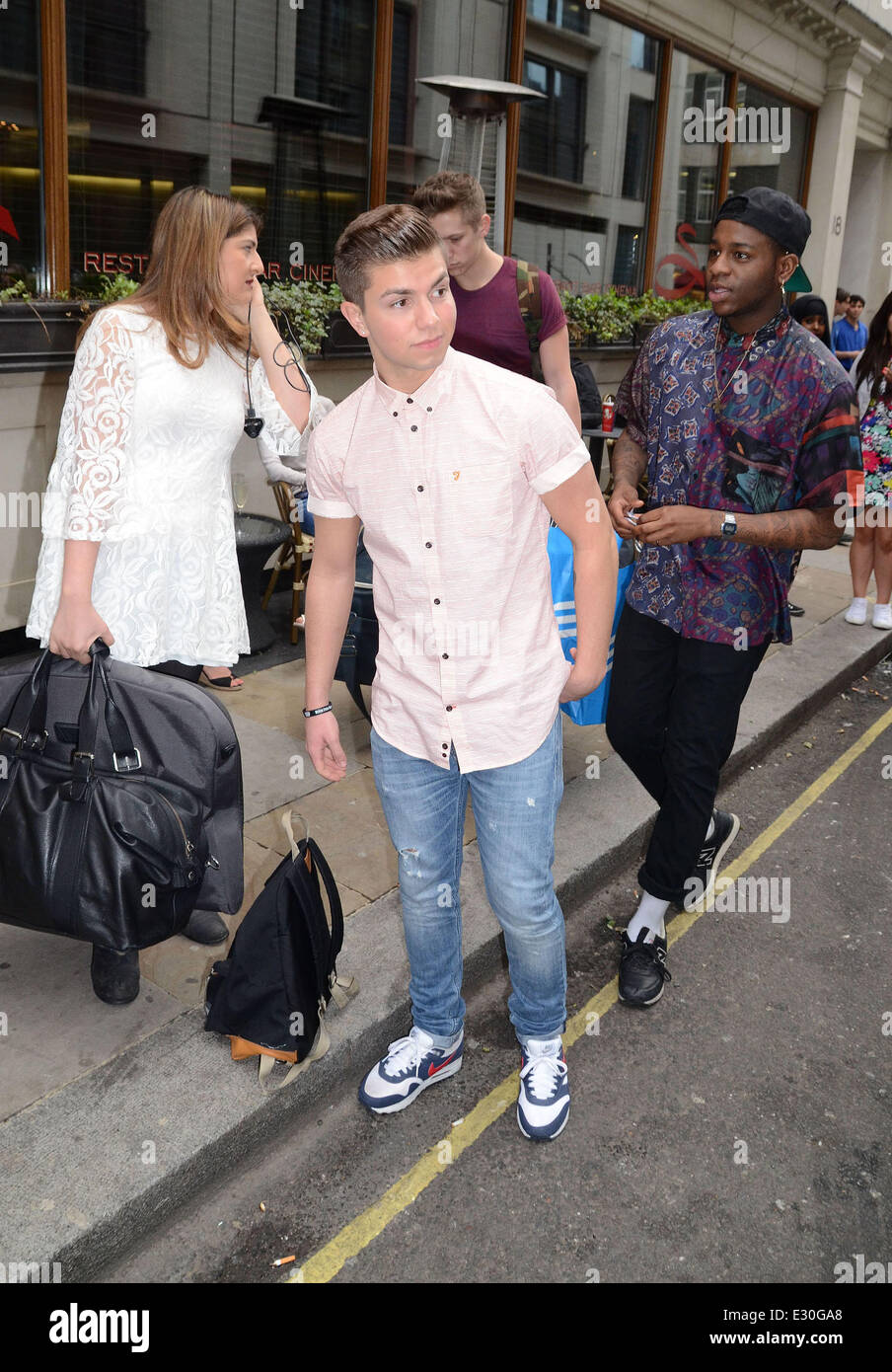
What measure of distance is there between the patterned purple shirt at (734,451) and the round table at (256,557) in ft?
10.7

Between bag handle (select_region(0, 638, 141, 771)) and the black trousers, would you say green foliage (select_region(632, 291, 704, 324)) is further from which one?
bag handle (select_region(0, 638, 141, 771))

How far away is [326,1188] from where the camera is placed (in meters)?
3.05

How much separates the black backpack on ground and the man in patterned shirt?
1.24 metres

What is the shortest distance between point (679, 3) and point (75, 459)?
39.5 ft

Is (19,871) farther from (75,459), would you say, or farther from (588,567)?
(588,567)

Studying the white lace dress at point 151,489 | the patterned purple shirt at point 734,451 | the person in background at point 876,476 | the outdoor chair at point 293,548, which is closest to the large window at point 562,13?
the person in background at point 876,476

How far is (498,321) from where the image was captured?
14.3 ft

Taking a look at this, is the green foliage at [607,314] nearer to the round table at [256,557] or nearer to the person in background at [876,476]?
the person in background at [876,476]

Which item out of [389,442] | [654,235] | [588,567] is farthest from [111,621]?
[654,235]

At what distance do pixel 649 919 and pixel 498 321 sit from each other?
7.62 ft

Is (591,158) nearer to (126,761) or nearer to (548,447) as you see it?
(548,447)

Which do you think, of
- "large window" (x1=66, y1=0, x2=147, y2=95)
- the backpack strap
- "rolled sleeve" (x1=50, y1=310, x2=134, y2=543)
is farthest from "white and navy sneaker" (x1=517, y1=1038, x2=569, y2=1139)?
"large window" (x1=66, y1=0, x2=147, y2=95)

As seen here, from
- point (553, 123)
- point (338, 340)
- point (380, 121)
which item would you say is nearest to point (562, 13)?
point (553, 123)
